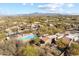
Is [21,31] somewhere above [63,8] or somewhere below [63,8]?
below

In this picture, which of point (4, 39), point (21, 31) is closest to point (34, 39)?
point (21, 31)

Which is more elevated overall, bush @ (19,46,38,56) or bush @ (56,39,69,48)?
bush @ (56,39,69,48)

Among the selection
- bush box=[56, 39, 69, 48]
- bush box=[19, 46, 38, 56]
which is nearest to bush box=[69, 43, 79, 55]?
bush box=[56, 39, 69, 48]

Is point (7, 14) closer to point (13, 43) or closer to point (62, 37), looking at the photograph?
point (13, 43)

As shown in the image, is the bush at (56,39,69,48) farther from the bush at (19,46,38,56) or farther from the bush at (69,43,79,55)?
the bush at (19,46,38,56)

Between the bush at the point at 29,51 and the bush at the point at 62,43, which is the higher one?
the bush at the point at 62,43

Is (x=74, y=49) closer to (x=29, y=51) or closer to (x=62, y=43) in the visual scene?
(x=62, y=43)

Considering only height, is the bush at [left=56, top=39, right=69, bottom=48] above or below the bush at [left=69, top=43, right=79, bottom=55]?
above

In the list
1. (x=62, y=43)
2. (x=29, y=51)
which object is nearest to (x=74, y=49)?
(x=62, y=43)

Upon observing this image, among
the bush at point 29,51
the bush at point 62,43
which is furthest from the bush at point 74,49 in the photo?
the bush at point 29,51

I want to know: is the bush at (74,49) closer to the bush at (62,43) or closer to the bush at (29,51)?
the bush at (62,43)

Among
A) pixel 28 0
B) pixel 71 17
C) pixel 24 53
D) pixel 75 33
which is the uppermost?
pixel 28 0
